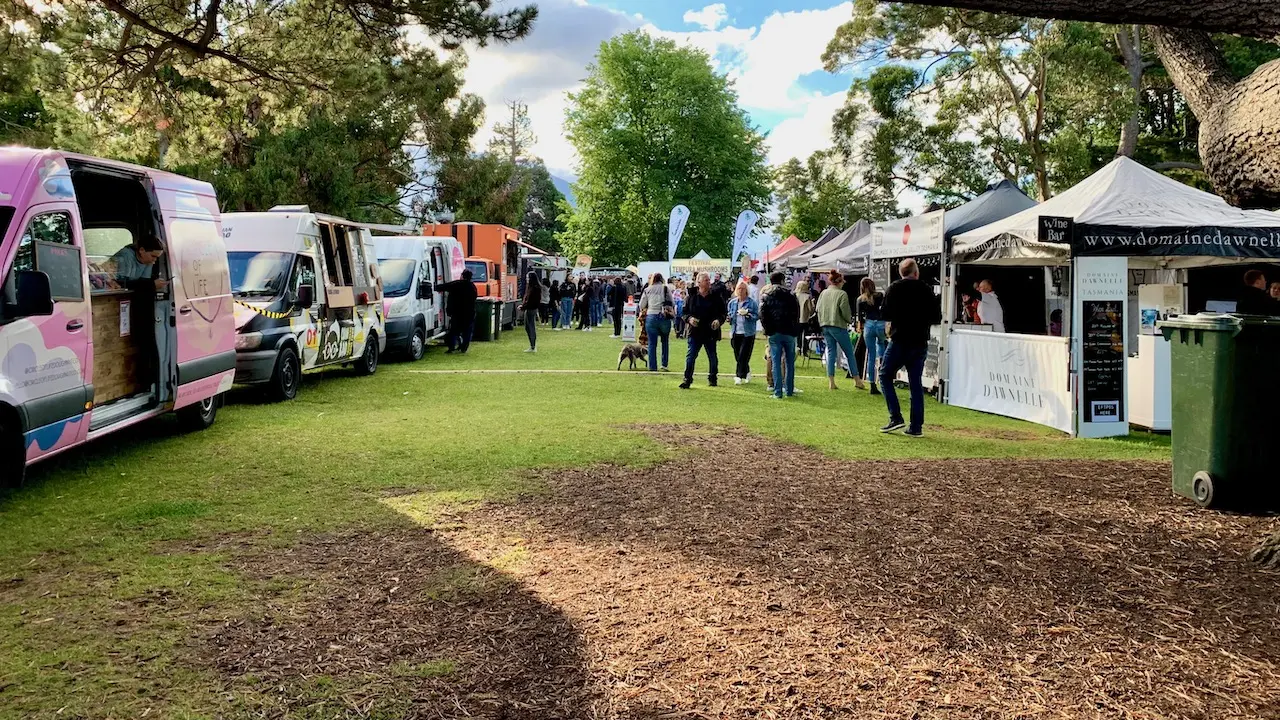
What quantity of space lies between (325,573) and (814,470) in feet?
13.9

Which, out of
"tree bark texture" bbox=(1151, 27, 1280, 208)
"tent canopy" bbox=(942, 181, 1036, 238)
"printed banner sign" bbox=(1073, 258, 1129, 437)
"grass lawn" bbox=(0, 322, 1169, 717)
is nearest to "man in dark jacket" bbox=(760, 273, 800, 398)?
"grass lawn" bbox=(0, 322, 1169, 717)

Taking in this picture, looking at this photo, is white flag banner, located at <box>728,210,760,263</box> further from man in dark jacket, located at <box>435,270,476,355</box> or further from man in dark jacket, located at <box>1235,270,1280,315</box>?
man in dark jacket, located at <box>1235,270,1280,315</box>

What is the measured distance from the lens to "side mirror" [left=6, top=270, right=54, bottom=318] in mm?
5516

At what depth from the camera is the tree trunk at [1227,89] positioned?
12.7ft

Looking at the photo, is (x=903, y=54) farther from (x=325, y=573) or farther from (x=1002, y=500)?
(x=325, y=573)

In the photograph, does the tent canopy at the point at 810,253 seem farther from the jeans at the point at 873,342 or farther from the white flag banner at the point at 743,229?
the jeans at the point at 873,342

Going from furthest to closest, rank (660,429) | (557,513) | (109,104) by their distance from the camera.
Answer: (109,104) < (660,429) < (557,513)

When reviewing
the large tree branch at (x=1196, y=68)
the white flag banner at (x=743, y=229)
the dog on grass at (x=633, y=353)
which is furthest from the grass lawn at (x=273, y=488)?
the white flag banner at (x=743, y=229)

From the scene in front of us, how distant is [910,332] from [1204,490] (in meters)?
3.63

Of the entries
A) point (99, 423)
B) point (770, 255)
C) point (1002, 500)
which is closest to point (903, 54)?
point (770, 255)

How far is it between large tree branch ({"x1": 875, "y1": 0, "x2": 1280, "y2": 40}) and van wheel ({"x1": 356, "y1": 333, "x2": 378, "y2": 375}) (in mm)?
12351

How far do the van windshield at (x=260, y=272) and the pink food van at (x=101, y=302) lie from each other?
2248mm

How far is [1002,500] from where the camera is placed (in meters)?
6.24

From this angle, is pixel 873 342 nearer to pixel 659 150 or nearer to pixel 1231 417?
pixel 1231 417
